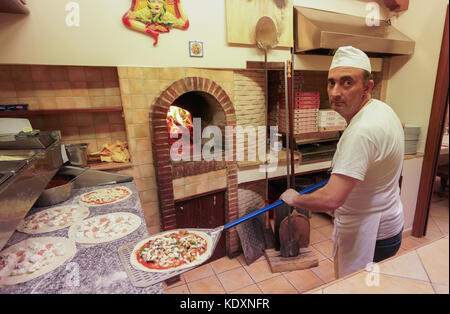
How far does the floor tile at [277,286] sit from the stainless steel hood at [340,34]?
234cm

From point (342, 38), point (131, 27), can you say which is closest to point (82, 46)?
point (131, 27)

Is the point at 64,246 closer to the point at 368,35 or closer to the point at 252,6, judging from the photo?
the point at 252,6

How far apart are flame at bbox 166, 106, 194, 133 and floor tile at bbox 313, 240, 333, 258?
7.04 feet

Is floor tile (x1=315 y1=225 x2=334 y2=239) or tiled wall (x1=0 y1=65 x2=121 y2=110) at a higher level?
tiled wall (x1=0 y1=65 x2=121 y2=110)

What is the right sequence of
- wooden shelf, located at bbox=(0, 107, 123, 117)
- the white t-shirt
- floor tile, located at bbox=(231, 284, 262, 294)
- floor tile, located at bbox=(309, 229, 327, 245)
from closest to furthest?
the white t-shirt → wooden shelf, located at bbox=(0, 107, 123, 117) → floor tile, located at bbox=(231, 284, 262, 294) → floor tile, located at bbox=(309, 229, 327, 245)

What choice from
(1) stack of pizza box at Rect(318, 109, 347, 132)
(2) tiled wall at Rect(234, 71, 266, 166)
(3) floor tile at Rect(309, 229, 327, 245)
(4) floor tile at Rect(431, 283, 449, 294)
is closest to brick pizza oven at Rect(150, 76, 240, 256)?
(2) tiled wall at Rect(234, 71, 266, 166)

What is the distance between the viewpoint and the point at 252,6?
238 cm

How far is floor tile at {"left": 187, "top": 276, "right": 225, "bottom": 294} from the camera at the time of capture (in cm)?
229

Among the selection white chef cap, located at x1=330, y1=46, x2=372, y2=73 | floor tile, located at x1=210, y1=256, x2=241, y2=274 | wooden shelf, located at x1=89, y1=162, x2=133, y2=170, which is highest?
white chef cap, located at x1=330, y1=46, x2=372, y2=73

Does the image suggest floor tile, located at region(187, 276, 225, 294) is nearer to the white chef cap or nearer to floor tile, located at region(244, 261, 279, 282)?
floor tile, located at region(244, 261, 279, 282)

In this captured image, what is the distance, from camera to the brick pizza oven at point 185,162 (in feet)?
7.28

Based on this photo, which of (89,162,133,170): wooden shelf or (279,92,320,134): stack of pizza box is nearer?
(89,162,133,170): wooden shelf

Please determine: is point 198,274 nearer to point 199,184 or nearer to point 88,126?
point 199,184

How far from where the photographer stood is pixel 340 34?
229cm
